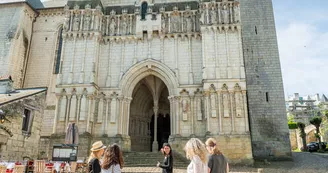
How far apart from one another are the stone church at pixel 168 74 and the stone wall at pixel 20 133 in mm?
2166

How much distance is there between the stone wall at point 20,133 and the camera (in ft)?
36.0

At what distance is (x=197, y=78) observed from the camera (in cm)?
1580

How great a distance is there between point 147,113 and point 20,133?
8930 millimetres

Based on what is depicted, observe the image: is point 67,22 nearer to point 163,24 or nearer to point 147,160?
point 163,24

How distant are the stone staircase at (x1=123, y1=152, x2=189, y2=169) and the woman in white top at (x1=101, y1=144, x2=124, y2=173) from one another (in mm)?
9726

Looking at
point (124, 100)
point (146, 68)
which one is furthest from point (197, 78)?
point (124, 100)

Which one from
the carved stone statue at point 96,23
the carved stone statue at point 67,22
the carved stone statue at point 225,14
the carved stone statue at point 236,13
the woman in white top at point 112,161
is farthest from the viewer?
the carved stone statue at point 67,22

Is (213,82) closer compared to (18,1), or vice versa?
(213,82)

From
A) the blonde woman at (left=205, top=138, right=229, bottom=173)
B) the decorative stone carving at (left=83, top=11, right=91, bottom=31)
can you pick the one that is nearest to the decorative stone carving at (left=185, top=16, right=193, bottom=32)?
the decorative stone carving at (left=83, top=11, right=91, bottom=31)

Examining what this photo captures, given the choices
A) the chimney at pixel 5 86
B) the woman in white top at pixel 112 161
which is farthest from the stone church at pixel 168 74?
the woman in white top at pixel 112 161

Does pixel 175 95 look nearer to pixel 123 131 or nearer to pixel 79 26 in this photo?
pixel 123 131

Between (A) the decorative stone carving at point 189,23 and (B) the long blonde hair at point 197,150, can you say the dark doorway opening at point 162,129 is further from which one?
(B) the long blonde hair at point 197,150

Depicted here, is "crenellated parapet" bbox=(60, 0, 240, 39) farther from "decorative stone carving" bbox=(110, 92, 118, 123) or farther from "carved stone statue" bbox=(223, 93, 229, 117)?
"carved stone statue" bbox=(223, 93, 229, 117)

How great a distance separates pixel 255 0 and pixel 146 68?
33.5 ft
